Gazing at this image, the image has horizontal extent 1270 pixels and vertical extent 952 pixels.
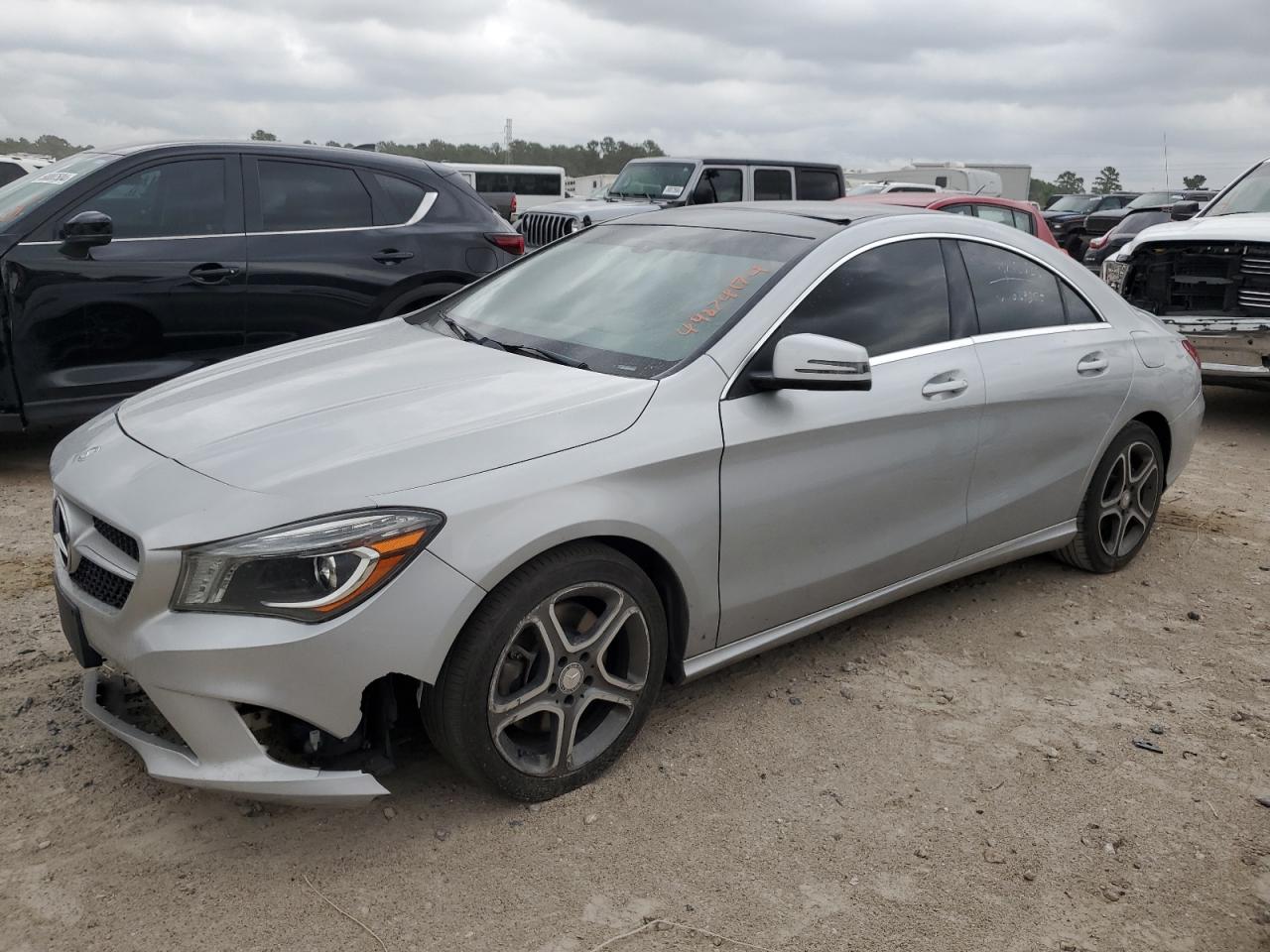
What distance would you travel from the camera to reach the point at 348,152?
6859mm

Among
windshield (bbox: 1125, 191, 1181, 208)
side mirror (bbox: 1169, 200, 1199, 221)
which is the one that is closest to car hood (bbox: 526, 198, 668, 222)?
side mirror (bbox: 1169, 200, 1199, 221)

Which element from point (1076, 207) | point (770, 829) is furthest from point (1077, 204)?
point (770, 829)

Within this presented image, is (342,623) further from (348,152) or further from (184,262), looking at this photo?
(348,152)

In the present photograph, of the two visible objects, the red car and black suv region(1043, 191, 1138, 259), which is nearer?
the red car

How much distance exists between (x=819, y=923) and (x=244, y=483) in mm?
1729

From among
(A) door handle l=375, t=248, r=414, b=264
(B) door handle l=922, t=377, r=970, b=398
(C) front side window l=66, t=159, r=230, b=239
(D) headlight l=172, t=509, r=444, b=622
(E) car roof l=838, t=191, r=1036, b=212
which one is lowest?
(D) headlight l=172, t=509, r=444, b=622

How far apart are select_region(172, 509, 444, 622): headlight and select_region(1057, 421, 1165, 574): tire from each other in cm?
323

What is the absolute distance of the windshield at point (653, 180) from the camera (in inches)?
576

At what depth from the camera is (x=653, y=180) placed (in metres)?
15.1

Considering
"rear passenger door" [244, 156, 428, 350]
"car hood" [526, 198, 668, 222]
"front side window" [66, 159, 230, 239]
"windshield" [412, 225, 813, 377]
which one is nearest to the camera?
"windshield" [412, 225, 813, 377]

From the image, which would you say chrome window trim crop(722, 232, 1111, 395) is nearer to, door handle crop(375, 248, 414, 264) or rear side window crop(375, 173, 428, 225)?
door handle crop(375, 248, 414, 264)

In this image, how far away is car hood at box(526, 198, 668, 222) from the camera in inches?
562

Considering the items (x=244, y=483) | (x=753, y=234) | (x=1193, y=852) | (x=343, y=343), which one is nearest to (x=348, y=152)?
(x=343, y=343)

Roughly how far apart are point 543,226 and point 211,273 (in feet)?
32.5
